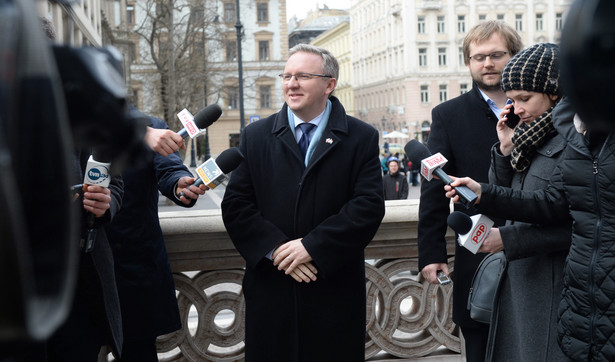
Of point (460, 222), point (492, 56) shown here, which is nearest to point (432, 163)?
point (460, 222)

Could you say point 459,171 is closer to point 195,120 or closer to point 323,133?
point 323,133

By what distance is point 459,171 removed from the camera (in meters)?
4.07

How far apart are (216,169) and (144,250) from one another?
70 centimetres

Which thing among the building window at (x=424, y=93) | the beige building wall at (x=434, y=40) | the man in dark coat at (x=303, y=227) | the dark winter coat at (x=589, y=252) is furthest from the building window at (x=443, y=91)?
the dark winter coat at (x=589, y=252)

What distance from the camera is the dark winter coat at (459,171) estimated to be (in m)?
4.02

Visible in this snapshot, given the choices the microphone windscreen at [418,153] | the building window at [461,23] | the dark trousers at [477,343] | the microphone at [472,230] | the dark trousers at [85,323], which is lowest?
the dark trousers at [477,343]

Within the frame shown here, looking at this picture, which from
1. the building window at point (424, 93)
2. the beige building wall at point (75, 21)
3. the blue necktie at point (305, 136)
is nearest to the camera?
the beige building wall at point (75, 21)

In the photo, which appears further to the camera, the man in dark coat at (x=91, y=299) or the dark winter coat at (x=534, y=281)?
the dark winter coat at (x=534, y=281)

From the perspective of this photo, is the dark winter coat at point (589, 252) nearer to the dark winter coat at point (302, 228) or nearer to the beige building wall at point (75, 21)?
the dark winter coat at point (302, 228)

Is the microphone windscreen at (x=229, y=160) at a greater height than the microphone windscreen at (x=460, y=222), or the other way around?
the microphone windscreen at (x=229, y=160)

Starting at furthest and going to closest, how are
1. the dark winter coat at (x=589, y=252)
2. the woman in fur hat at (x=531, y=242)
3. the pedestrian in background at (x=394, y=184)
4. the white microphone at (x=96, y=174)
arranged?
the pedestrian in background at (x=394, y=184) < the woman in fur hat at (x=531, y=242) < the white microphone at (x=96, y=174) < the dark winter coat at (x=589, y=252)

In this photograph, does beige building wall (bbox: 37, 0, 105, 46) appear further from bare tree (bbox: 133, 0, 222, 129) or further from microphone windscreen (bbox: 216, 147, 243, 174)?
bare tree (bbox: 133, 0, 222, 129)

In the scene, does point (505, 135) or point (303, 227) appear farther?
point (303, 227)

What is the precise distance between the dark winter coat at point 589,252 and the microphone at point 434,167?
0.37m
